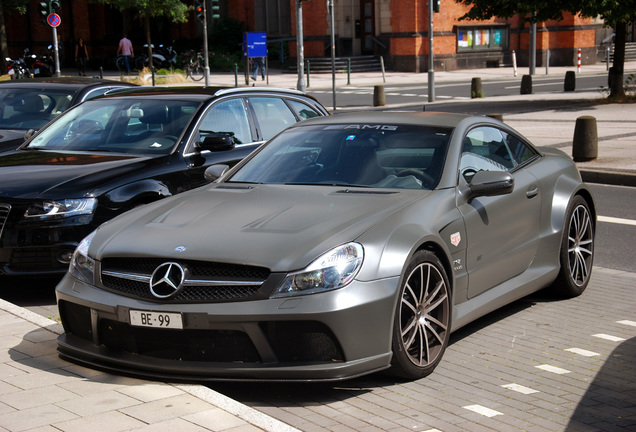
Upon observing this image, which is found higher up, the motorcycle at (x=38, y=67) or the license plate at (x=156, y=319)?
the motorcycle at (x=38, y=67)

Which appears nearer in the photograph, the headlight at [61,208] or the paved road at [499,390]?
the paved road at [499,390]

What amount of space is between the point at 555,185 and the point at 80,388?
13.1 ft

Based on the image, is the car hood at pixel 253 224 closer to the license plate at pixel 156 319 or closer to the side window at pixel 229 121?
the license plate at pixel 156 319

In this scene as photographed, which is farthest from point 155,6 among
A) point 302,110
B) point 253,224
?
point 253,224

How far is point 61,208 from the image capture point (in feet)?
23.4

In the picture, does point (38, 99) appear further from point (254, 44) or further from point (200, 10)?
point (254, 44)

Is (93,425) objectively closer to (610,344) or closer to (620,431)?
(620,431)

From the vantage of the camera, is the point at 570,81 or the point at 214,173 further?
the point at 570,81

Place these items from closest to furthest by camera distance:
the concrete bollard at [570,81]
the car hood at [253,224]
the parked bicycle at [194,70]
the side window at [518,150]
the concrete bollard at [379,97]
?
the car hood at [253,224]
the side window at [518,150]
the concrete bollard at [379,97]
the concrete bollard at [570,81]
the parked bicycle at [194,70]

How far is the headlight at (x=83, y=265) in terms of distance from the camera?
208 inches

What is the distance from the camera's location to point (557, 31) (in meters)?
50.1

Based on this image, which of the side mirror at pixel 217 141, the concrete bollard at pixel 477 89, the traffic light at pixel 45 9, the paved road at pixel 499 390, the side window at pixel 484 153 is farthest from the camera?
the concrete bollard at pixel 477 89

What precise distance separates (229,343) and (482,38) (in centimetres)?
4789

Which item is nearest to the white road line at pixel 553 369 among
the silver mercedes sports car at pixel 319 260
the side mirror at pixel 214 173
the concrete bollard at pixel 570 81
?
the silver mercedes sports car at pixel 319 260
